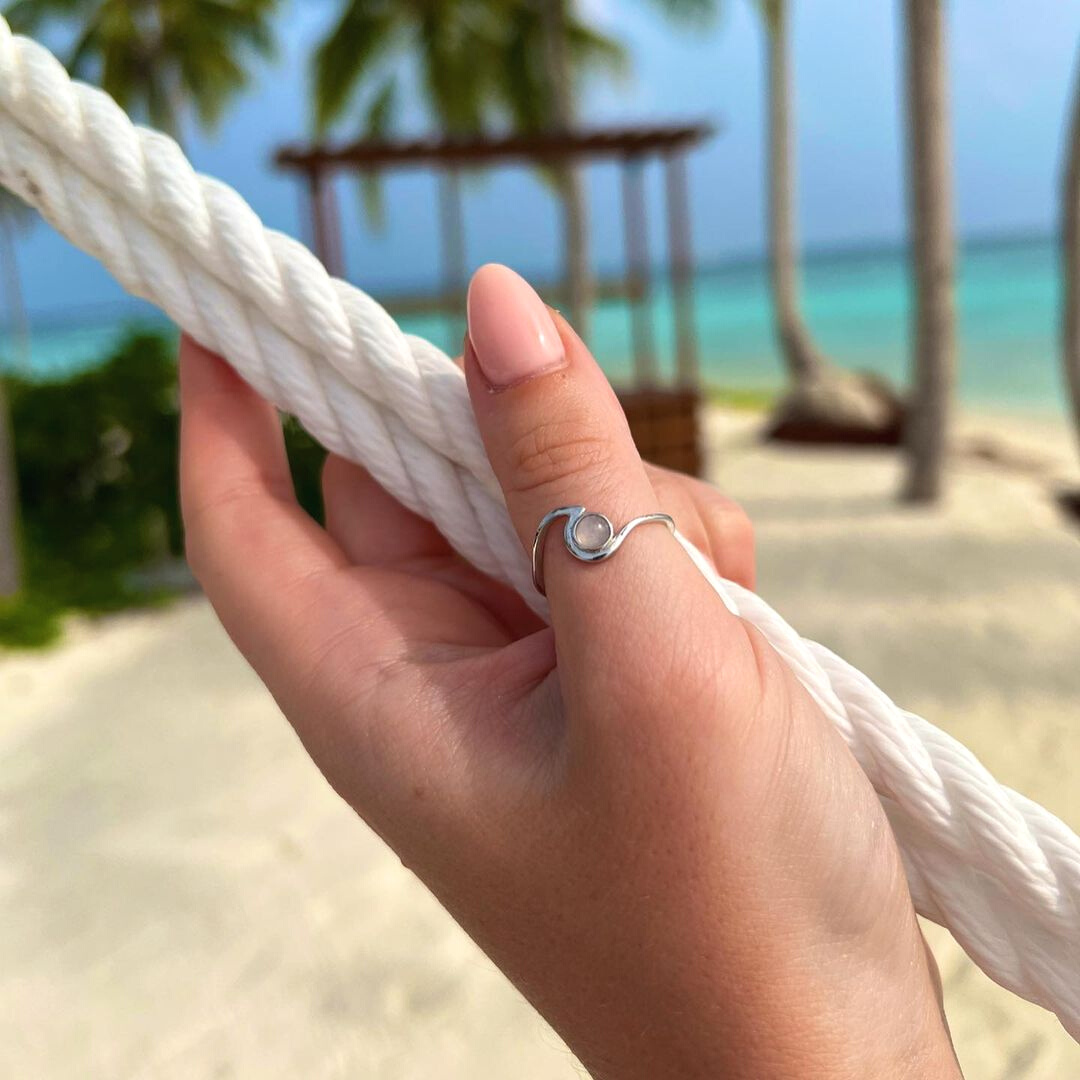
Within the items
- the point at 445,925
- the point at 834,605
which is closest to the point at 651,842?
the point at 445,925

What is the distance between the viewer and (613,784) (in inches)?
25.3

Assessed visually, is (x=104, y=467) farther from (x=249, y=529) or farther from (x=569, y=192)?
(x=569, y=192)

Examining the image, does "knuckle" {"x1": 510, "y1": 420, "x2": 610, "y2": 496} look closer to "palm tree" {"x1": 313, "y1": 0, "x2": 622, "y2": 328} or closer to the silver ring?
the silver ring

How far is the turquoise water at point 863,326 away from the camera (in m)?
18.5

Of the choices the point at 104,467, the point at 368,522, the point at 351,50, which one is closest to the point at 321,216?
the point at 104,467

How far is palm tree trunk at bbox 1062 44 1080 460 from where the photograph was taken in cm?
545

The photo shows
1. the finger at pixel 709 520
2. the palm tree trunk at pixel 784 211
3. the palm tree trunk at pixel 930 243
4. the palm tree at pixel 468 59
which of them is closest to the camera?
the finger at pixel 709 520

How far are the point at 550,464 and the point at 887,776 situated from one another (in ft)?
1.25

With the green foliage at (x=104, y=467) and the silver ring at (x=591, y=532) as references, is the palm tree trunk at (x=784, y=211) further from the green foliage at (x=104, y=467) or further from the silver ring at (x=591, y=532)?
the silver ring at (x=591, y=532)

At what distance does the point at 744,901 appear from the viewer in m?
0.65

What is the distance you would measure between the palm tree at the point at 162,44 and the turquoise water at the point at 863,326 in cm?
468

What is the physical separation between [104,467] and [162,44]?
43.1 ft

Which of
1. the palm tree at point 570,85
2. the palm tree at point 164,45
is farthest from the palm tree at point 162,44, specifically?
the palm tree at point 570,85

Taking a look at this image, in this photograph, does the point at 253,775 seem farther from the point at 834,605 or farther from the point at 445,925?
the point at 834,605
